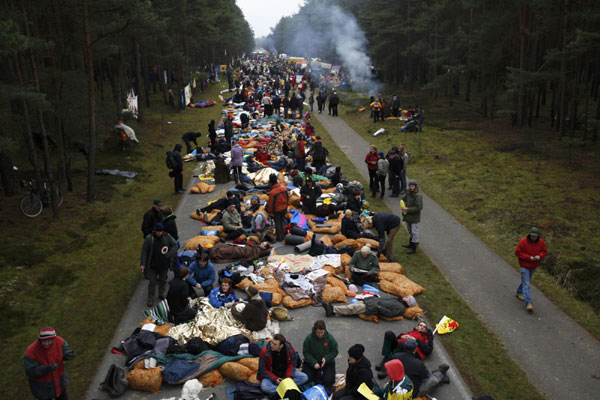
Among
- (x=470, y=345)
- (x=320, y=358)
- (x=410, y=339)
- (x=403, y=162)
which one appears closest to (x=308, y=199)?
(x=403, y=162)

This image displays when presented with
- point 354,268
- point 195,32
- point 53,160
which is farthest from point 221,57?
point 354,268

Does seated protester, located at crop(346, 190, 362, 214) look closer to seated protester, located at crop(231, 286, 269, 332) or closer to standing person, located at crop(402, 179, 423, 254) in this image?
standing person, located at crop(402, 179, 423, 254)

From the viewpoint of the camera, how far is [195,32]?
45969 millimetres

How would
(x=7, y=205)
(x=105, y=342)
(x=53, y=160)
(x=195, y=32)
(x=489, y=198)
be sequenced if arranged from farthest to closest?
(x=195, y=32) → (x=53, y=160) → (x=489, y=198) → (x=7, y=205) → (x=105, y=342)

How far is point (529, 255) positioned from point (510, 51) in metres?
25.8

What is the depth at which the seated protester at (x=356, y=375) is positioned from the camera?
696 cm

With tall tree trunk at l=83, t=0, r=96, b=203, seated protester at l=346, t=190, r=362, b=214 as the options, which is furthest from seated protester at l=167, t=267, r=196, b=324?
tall tree trunk at l=83, t=0, r=96, b=203

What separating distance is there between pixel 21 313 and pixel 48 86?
10.0 m

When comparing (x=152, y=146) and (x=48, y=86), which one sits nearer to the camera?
(x=48, y=86)

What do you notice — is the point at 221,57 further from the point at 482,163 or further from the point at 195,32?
the point at 482,163

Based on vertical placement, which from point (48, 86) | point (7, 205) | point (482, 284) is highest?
point (48, 86)

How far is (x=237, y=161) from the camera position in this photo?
1956cm

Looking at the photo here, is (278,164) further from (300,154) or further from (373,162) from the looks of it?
(373,162)

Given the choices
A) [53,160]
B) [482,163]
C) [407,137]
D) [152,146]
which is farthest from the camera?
[407,137]
